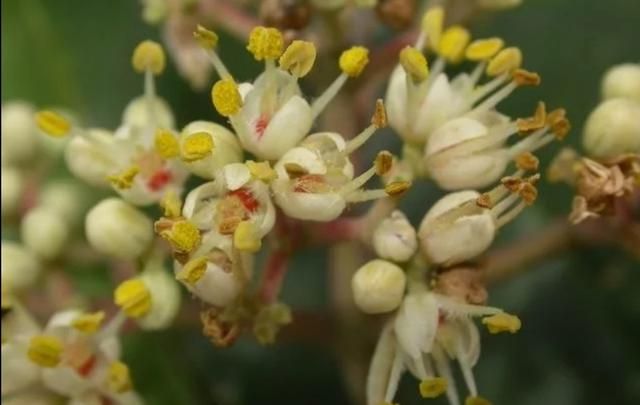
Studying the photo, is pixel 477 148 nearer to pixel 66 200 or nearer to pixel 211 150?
pixel 211 150

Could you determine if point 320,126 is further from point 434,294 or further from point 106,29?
point 106,29

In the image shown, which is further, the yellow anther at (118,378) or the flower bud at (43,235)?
the flower bud at (43,235)

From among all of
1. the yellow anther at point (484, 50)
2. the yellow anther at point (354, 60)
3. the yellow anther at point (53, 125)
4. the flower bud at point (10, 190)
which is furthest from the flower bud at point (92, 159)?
the yellow anther at point (484, 50)

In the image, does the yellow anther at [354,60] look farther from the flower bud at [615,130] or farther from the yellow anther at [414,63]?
the flower bud at [615,130]

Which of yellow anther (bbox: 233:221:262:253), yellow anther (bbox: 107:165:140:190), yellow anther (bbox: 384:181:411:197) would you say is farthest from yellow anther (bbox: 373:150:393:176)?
yellow anther (bbox: 107:165:140:190)

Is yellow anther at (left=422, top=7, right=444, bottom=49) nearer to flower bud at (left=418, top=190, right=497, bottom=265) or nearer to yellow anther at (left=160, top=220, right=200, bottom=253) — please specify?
flower bud at (left=418, top=190, right=497, bottom=265)

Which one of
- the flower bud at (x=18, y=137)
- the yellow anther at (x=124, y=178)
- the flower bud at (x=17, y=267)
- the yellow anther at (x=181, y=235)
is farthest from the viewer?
the flower bud at (x=18, y=137)

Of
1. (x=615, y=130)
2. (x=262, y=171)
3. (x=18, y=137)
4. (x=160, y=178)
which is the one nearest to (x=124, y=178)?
(x=160, y=178)

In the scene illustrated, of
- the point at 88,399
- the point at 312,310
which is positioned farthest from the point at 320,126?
the point at 88,399

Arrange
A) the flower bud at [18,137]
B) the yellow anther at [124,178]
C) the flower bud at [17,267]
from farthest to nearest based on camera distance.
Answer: the flower bud at [18,137], the flower bud at [17,267], the yellow anther at [124,178]
